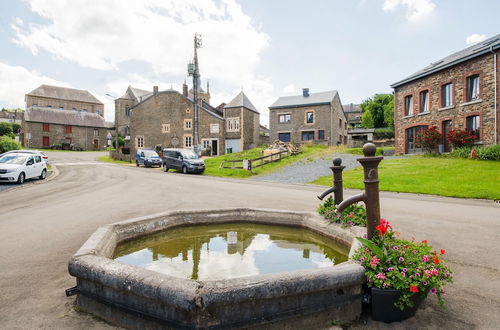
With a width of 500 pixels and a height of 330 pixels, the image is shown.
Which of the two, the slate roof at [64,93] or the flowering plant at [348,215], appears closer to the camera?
the flowering plant at [348,215]

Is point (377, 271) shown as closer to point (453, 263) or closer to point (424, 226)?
point (453, 263)

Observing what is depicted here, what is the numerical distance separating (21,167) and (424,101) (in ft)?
97.5

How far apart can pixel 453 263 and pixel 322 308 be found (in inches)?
101

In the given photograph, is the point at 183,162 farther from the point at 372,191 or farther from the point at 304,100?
the point at 304,100

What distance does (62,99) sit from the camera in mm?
66812

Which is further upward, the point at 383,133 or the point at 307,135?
the point at 383,133

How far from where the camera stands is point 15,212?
7.43 metres

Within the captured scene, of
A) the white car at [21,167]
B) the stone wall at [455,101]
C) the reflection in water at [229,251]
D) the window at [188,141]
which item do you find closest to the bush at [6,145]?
the white car at [21,167]

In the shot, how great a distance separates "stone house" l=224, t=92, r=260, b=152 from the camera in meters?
37.5

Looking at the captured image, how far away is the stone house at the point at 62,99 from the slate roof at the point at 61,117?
5.73 meters

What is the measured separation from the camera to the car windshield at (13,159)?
590 inches

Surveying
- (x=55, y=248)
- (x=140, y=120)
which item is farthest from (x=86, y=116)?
(x=55, y=248)

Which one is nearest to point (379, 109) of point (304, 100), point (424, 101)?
point (304, 100)

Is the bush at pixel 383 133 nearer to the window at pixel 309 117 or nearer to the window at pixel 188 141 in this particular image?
the window at pixel 309 117
